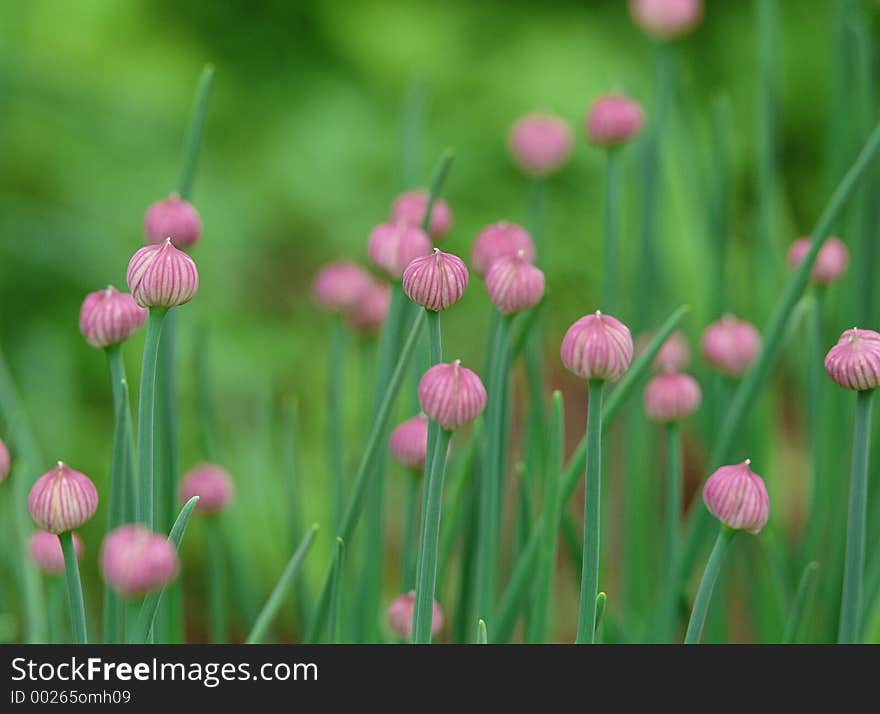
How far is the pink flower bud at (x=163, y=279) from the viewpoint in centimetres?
36

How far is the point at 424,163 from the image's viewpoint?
1.47 metres

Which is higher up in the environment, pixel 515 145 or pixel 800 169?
pixel 800 169

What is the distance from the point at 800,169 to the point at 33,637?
1.24 m

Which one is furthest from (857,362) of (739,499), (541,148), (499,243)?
(541,148)

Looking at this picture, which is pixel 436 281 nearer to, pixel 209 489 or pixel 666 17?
pixel 209 489

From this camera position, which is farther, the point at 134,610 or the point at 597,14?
the point at 597,14

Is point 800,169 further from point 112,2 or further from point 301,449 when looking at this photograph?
point 112,2

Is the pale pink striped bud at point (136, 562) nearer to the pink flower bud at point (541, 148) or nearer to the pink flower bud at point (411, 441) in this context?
the pink flower bud at point (411, 441)

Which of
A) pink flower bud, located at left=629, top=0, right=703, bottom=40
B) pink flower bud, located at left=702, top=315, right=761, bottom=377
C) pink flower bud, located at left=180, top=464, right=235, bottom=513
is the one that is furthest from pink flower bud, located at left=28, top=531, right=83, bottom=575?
pink flower bud, located at left=629, top=0, right=703, bottom=40

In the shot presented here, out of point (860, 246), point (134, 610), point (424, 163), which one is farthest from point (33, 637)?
point (424, 163)

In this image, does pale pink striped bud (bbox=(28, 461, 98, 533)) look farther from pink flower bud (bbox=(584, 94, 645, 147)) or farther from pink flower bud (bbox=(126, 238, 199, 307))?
pink flower bud (bbox=(584, 94, 645, 147))

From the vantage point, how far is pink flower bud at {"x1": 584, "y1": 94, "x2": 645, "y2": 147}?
21.5 inches

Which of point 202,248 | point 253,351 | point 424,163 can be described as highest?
point 424,163

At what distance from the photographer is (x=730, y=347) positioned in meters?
0.54
